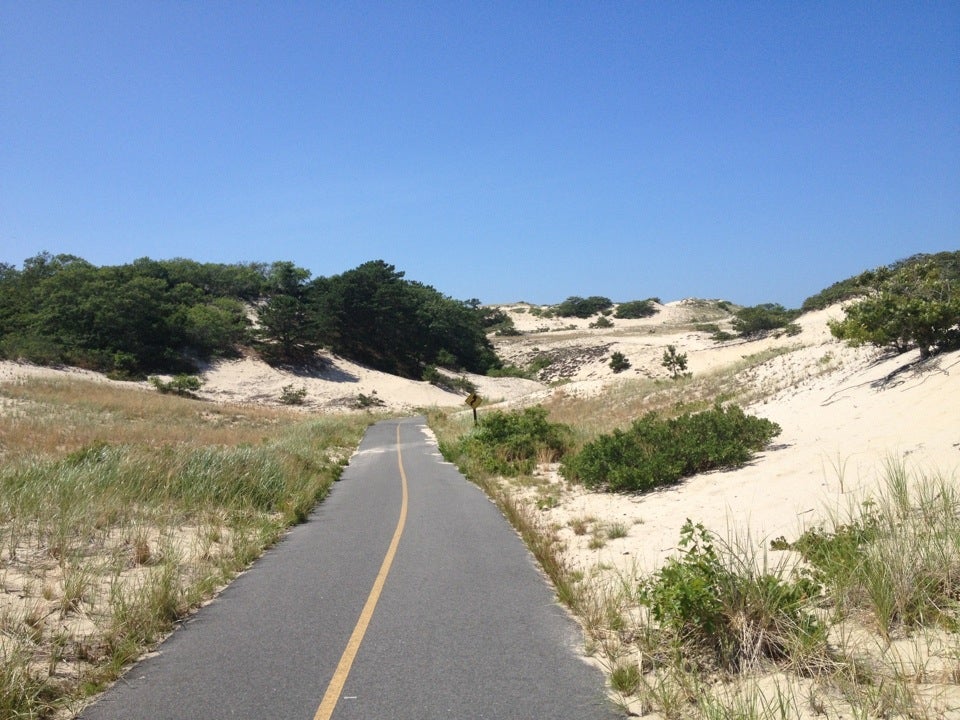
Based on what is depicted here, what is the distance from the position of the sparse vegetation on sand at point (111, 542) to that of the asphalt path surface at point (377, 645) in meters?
0.40

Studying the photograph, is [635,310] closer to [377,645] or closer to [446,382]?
[446,382]

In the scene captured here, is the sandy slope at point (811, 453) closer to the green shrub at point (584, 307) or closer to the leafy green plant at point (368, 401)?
the leafy green plant at point (368, 401)

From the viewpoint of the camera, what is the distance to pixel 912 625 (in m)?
5.32

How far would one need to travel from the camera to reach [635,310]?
140 meters

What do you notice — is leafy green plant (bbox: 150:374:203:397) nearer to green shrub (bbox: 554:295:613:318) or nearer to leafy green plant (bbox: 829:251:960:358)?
leafy green plant (bbox: 829:251:960:358)

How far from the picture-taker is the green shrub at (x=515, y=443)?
21.6 m

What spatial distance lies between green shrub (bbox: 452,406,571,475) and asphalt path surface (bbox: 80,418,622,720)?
9986 millimetres

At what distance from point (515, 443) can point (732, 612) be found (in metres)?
17.5

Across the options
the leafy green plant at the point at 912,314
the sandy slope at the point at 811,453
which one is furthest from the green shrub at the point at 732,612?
the leafy green plant at the point at 912,314

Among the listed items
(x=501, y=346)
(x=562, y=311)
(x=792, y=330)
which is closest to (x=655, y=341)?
(x=501, y=346)

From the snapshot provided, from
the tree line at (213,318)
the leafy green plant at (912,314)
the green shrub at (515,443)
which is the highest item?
the tree line at (213,318)

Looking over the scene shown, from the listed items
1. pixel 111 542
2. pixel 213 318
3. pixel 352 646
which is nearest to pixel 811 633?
Answer: pixel 352 646

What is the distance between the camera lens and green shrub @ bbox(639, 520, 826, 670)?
5.45 m

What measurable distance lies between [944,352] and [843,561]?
12.4 meters
